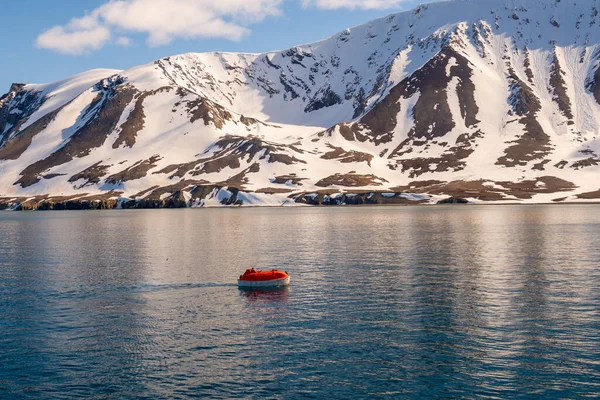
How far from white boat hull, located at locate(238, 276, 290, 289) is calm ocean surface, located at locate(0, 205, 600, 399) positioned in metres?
1.30

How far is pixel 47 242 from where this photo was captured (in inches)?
4788

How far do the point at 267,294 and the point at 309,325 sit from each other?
14.4 metres

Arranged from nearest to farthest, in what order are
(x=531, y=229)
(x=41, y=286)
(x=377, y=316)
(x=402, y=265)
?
(x=377, y=316), (x=41, y=286), (x=402, y=265), (x=531, y=229)

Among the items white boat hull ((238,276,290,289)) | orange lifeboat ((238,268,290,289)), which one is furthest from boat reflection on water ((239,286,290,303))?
orange lifeboat ((238,268,290,289))

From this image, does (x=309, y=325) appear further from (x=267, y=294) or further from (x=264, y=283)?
(x=264, y=283)

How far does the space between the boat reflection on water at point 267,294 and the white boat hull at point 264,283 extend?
34 cm

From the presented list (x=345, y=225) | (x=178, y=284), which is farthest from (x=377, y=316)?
(x=345, y=225)

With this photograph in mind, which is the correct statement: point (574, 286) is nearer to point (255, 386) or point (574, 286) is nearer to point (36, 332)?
point (255, 386)

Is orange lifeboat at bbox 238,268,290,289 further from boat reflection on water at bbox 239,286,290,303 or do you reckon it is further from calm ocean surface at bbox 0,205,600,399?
calm ocean surface at bbox 0,205,600,399

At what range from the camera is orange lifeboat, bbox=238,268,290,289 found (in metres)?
65.0

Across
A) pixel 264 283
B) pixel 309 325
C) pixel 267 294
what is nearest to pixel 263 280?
pixel 264 283

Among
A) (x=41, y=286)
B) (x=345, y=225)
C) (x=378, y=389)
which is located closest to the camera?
(x=378, y=389)

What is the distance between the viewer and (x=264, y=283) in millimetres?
64812

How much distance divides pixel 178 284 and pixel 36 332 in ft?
72.5
